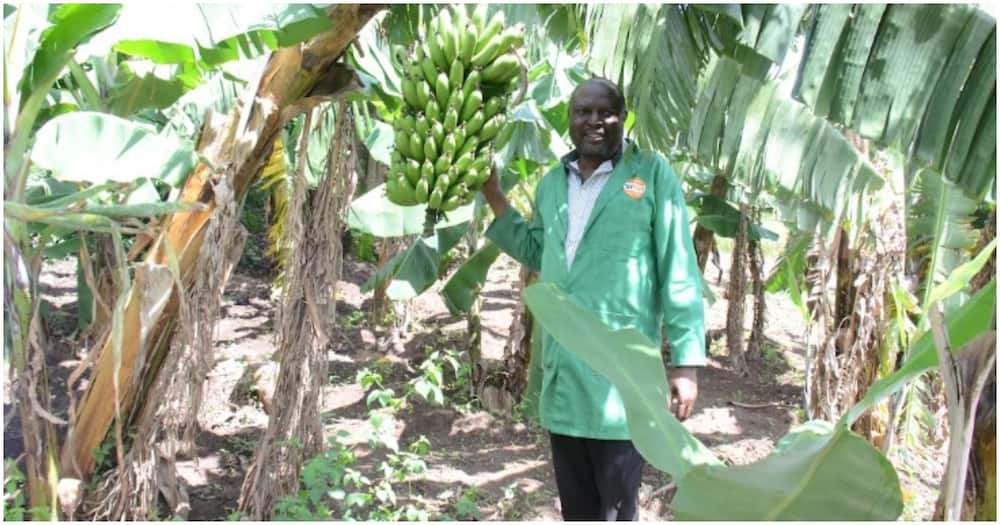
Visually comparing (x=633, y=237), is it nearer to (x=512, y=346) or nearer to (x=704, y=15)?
(x=704, y=15)

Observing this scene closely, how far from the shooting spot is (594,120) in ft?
7.25

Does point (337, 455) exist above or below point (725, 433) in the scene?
above

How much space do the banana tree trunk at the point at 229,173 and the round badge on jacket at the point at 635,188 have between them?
3.09 ft

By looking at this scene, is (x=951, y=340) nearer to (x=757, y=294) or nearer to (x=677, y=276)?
(x=677, y=276)

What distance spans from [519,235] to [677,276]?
542 mm

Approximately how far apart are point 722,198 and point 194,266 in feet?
15.5

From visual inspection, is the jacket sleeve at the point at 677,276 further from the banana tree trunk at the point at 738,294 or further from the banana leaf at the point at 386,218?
the banana tree trunk at the point at 738,294

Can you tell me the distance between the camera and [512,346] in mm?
5758

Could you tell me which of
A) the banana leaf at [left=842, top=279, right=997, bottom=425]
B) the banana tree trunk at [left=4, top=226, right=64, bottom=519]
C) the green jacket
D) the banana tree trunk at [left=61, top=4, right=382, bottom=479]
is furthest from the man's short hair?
the banana tree trunk at [left=4, top=226, right=64, bottom=519]

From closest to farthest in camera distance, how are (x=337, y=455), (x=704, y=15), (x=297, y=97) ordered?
(x=704, y=15) < (x=297, y=97) < (x=337, y=455)

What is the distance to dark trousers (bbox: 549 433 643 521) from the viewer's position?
224 cm

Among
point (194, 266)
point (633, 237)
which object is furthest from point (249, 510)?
point (633, 237)

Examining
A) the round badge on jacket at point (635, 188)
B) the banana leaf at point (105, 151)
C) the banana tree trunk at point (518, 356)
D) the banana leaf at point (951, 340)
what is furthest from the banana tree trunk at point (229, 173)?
the banana tree trunk at point (518, 356)

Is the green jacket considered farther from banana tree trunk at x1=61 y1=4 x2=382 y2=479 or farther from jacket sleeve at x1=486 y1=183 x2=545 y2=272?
banana tree trunk at x1=61 y1=4 x2=382 y2=479
